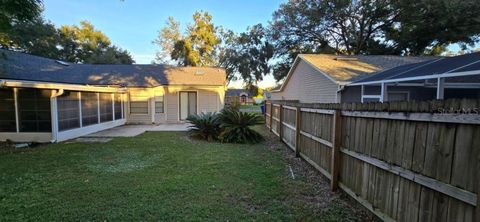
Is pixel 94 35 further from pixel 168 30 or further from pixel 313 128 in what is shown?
pixel 313 128

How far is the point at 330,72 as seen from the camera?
10.7 metres

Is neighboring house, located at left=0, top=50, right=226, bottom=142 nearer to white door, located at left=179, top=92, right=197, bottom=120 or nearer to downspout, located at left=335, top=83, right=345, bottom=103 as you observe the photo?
white door, located at left=179, top=92, right=197, bottom=120

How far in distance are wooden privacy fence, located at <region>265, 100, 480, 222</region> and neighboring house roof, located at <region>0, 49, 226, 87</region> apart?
12598mm

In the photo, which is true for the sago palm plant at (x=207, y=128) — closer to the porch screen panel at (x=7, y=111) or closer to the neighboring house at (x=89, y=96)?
the neighboring house at (x=89, y=96)

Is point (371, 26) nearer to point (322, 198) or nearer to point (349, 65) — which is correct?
point (349, 65)

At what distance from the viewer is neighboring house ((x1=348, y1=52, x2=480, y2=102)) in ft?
21.8

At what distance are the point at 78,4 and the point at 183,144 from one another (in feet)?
28.3

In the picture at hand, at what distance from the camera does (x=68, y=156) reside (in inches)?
250

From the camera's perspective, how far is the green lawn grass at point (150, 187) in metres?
3.14

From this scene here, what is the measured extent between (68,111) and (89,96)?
1.73 metres

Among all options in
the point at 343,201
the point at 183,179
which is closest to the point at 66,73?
the point at 183,179

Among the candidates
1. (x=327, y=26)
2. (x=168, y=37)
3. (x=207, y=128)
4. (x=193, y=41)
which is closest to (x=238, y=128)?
(x=207, y=128)

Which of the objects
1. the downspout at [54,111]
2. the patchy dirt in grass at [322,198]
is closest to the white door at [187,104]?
the downspout at [54,111]

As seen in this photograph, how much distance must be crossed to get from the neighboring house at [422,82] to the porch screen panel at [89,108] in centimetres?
1066
